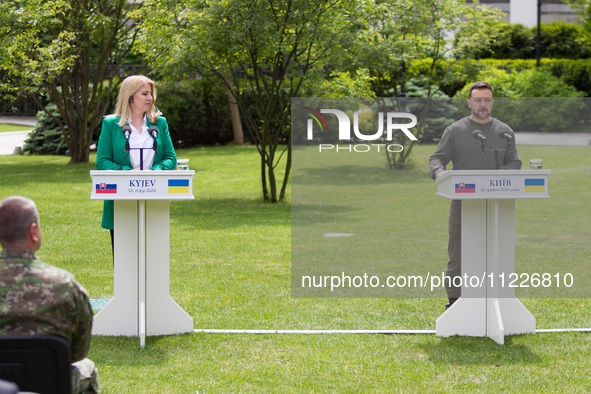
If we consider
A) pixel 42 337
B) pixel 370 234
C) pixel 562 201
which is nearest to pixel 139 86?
pixel 42 337

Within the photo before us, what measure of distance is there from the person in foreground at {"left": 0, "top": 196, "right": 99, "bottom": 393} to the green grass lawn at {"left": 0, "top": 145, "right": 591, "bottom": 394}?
1.81 m

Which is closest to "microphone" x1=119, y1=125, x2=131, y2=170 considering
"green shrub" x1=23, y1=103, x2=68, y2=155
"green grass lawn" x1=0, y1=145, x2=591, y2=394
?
"green grass lawn" x1=0, y1=145, x2=591, y2=394

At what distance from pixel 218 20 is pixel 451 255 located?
959 centimetres

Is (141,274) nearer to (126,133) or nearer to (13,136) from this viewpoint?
(126,133)

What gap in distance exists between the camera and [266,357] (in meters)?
5.39

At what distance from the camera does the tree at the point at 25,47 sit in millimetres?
16359

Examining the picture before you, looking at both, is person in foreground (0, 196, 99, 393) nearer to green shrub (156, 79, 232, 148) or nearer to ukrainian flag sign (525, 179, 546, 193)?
ukrainian flag sign (525, 179, 546, 193)

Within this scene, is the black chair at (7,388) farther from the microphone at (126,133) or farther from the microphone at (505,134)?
the microphone at (505,134)

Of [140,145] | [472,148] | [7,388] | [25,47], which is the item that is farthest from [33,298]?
[25,47]

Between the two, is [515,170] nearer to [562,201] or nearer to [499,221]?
[499,221]

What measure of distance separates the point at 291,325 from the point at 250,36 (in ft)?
30.4

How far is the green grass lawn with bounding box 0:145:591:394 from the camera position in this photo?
487cm

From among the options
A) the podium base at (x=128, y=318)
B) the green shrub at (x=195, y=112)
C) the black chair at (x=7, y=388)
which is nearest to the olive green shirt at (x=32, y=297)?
the black chair at (x=7, y=388)

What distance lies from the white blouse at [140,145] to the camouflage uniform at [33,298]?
2.88 m
